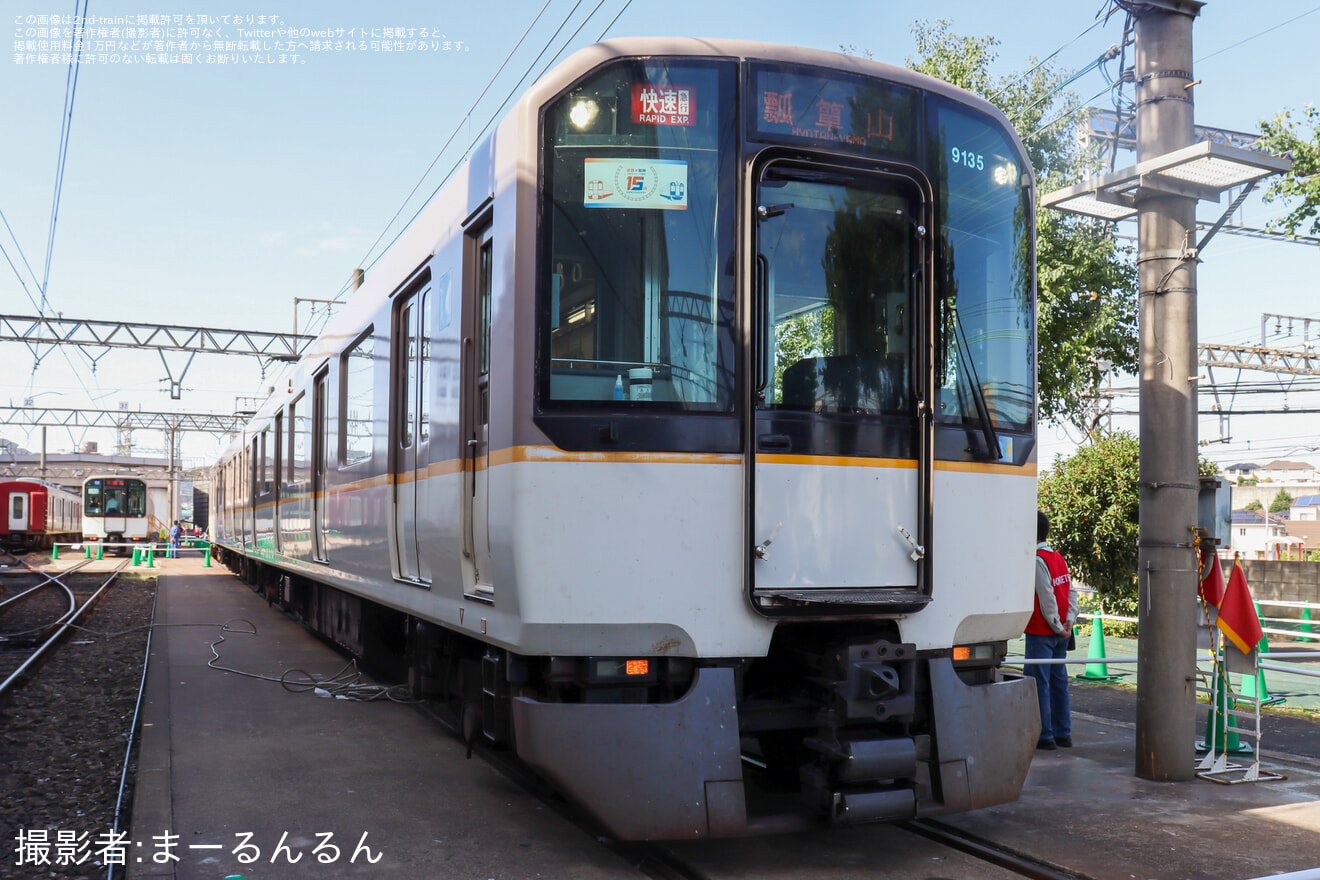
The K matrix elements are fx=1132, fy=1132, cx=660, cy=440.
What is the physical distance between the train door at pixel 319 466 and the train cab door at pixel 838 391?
6.09 m

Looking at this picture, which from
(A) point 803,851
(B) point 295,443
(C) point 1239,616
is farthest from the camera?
(B) point 295,443

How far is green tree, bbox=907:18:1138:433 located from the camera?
15.1 metres

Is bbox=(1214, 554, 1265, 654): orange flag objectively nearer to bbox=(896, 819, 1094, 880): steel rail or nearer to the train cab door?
bbox=(896, 819, 1094, 880): steel rail

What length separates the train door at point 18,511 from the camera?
4166 centimetres

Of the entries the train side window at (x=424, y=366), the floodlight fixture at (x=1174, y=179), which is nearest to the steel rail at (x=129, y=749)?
the train side window at (x=424, y=366)

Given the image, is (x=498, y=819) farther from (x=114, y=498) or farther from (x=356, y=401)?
(x=114, y=498)

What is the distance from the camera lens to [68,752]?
7.77 meters

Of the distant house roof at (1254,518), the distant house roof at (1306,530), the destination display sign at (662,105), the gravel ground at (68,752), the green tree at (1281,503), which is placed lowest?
the distant house roof at (1306,530)

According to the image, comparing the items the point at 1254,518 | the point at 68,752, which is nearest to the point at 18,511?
the point at 68,752

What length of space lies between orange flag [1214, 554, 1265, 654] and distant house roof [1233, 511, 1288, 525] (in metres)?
77.3

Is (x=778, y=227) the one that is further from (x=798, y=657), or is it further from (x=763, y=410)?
(x=798, y=657)

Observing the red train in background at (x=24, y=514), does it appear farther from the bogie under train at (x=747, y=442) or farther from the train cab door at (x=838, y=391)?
the train cab door at (x=838, y=391)

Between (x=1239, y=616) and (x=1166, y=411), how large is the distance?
129cm

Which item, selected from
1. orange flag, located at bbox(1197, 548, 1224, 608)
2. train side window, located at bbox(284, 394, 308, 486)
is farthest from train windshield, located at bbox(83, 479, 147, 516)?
orange flag, located at bbox(1197, 548, 1224, 608)
